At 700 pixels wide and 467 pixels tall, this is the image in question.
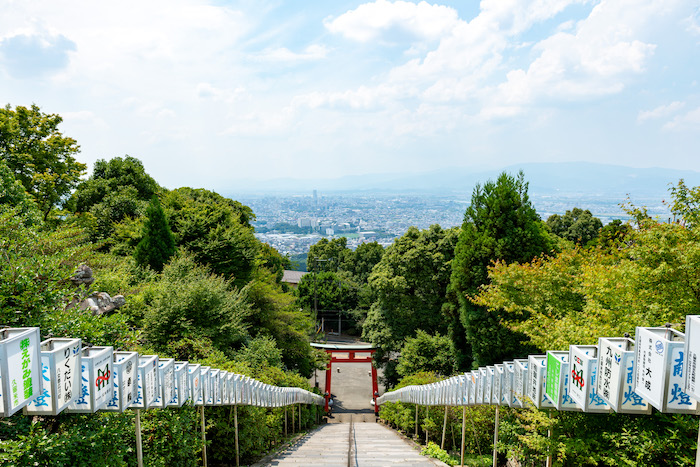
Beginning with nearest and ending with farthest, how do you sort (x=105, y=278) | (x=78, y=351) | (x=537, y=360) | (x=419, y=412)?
(x=78, y=351)
(x=537, y=360)
(x=105, y=278)
(x=419, y=412)

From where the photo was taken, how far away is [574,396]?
350cm

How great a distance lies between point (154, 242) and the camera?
1695 cm

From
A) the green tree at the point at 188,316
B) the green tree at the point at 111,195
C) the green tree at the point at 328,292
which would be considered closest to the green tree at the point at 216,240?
the green tree at the point at 111,195

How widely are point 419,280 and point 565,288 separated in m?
10.9

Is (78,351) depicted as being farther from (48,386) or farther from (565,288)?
(565,288)

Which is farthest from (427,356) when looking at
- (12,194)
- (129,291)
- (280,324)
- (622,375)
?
(12,194)

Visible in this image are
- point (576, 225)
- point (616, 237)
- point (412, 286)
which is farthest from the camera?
point (576, 225)

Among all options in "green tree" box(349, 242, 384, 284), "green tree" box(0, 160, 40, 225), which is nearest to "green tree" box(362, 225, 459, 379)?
"green tree" box(0, 160, 40, 225)

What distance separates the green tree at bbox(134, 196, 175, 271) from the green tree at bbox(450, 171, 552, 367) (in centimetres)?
1273

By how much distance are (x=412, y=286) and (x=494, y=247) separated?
22.0ft

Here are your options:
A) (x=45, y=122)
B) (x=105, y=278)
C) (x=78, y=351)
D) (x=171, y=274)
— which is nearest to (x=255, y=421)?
(x=105, y=278)

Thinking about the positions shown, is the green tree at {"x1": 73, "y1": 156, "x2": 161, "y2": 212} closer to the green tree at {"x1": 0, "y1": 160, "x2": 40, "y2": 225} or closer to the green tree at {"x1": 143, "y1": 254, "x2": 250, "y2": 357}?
the green tree at {"x1": 0, "y1": 160, "x2": 40, "y2": 225}

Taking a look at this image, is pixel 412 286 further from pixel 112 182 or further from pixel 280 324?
pixel 112 182

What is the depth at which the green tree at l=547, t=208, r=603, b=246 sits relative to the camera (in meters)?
29.3
